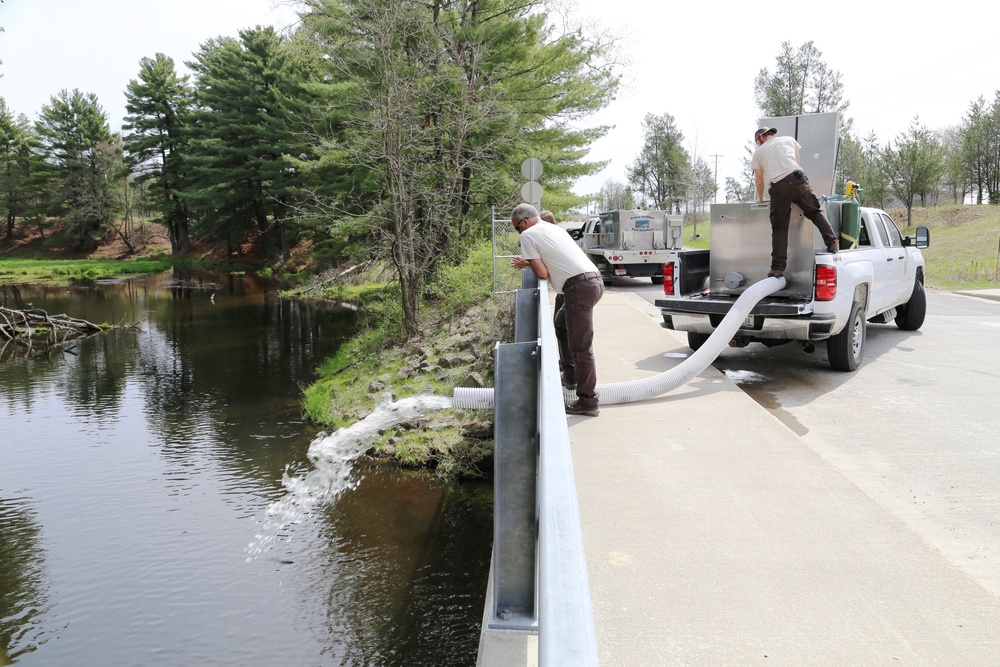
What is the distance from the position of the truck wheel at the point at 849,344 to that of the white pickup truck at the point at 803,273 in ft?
0.04

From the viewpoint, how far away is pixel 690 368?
797 centimetres

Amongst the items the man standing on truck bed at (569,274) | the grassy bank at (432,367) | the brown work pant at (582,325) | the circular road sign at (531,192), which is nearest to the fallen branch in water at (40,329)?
the grassy bank at (432,367)

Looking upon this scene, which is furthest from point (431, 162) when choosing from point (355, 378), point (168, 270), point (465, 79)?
point (168, 270)

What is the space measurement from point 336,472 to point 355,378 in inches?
204

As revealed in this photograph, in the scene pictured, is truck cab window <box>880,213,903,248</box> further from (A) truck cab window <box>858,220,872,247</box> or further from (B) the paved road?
(B) the paved road

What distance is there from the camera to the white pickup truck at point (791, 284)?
8797mm

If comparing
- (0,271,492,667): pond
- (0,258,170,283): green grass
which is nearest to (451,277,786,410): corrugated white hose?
(0,271,492,667): pond

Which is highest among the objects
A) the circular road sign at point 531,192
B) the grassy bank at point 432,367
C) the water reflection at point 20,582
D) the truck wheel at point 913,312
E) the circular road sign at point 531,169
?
the circular road sign at point 531,169

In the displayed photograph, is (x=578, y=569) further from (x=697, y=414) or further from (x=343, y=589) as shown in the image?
(x=343, y=589)

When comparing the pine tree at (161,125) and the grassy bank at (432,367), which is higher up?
the pine tree at (161,125)

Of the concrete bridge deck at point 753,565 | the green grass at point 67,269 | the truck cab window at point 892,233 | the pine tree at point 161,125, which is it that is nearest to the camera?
the concrete bridge deck at point 753,565

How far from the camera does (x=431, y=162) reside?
19922mm

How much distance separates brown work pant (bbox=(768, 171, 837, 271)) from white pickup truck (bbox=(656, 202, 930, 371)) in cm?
23

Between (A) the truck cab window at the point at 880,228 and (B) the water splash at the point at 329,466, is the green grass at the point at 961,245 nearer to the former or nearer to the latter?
(A) the truck cab window at the point at 880,228
